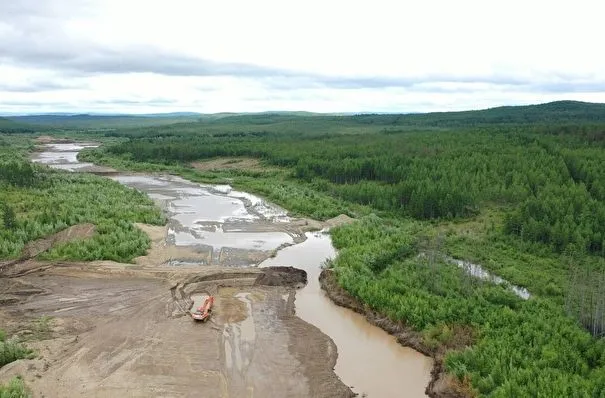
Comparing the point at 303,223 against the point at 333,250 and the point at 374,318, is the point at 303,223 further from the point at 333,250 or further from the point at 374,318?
the point at 374,318

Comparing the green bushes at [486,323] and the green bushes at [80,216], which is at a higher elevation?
the green bushes at [80,216]

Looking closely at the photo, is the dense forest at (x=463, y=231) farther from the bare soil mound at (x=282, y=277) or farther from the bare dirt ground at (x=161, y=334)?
the bare dirt ground at (x=161, y=334)

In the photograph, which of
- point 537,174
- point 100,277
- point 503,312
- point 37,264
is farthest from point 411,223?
point 37,264

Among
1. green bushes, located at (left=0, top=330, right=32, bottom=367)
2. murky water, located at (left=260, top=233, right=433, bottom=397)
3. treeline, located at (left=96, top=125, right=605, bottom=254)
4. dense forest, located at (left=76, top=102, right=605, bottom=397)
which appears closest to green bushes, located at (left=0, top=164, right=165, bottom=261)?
green bushes, located at (left=0, top=330, right=32, bottom=367)

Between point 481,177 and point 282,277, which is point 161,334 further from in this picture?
point 481,177

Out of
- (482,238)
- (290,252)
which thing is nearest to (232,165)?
(290,252)

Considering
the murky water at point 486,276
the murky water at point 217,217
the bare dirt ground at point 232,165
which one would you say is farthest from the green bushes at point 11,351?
the bare dirt ground at point 232,165

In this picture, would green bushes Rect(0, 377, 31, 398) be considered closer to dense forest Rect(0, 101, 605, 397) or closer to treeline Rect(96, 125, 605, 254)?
dense forest Rect(0, 101, 605, 397)
